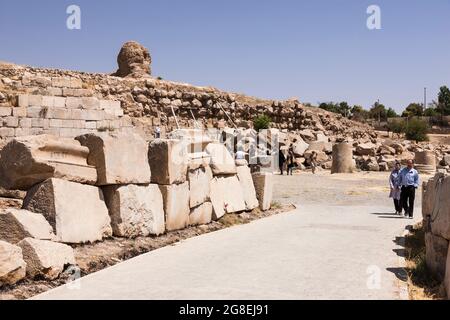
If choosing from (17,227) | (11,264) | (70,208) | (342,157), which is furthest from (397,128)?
(11,264)

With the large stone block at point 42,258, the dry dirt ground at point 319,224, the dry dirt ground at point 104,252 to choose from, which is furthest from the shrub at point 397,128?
the large stone block at point 42,258

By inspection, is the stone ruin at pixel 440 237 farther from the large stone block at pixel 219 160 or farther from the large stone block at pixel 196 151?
the large stone block at pixel 219 160

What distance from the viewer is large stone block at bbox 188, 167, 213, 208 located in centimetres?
1120

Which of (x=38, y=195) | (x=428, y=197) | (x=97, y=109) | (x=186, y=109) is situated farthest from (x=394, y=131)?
(x=38, y=195)

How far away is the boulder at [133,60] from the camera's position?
141 feet

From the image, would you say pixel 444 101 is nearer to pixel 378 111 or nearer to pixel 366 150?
pixel 378 111

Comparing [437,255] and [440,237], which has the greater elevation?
[440,237]

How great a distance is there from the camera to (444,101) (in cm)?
9062

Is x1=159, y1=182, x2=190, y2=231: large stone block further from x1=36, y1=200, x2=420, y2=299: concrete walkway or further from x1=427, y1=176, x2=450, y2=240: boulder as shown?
x1=427, y1=176, x2=450, y2=240: boulder

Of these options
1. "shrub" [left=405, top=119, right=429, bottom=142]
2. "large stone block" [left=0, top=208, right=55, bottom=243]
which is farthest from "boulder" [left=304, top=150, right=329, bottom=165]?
"large stone block" [left=0, top=208, right=55, bottom=243]

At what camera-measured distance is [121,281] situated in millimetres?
Answer: 6645

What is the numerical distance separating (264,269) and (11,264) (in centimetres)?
325

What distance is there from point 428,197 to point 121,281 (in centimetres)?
646
